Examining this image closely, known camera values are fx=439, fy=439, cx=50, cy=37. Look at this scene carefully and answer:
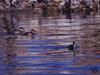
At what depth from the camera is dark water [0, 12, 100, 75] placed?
9641 mm

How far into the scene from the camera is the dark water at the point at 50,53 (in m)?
9.64

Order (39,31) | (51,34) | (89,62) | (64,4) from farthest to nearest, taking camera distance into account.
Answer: (64,4)
(39,31)
(51,34)
(89,62)

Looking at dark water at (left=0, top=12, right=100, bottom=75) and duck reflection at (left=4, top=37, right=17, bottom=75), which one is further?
duck reflection at (left=4, top=37, right=17, bottom=75)

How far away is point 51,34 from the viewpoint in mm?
16266

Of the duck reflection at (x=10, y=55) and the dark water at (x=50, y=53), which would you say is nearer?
the dark water at (x=50, y=53)

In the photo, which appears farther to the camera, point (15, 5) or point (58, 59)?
point (15, 5)

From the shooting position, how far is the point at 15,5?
3209 centimetres

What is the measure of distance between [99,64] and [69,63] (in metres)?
0.70

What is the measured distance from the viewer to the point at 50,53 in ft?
38.8

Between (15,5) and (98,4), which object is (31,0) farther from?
(98,4)

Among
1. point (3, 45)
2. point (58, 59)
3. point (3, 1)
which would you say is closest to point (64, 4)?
point (3, 1)

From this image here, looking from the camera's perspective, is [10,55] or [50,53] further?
[50,53]

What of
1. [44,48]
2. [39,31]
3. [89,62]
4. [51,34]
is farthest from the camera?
[39,31]

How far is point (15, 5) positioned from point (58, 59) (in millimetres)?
21550
